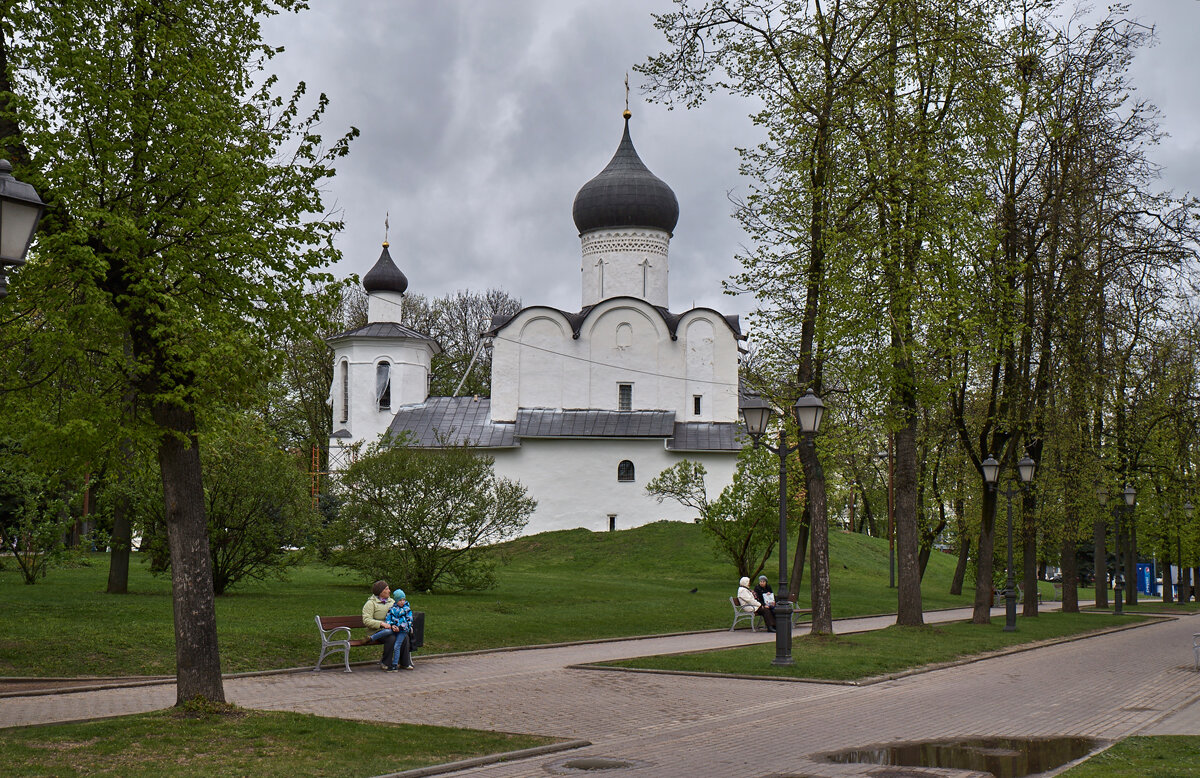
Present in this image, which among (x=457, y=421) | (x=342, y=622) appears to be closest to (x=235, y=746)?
(x=342, y=622)

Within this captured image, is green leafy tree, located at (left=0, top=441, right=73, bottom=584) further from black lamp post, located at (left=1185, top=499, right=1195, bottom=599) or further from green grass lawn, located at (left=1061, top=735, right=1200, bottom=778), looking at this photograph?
black lamp post, located at (left=1185, top=499, right=1195, bottom=599)

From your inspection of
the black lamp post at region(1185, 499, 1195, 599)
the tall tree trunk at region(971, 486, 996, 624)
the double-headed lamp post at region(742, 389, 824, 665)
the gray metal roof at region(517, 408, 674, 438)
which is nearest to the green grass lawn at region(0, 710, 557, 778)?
the double-headed lamp post at region(742, 389, 824, 665)

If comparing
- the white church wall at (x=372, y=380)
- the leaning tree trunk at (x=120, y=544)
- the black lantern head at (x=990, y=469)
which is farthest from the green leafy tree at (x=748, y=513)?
the white church wall at (x=372, y=380)

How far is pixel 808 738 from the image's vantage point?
1021 cm

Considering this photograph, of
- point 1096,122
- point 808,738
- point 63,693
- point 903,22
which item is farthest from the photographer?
point 1096,122

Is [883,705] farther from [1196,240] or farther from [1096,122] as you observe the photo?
[1096,122]

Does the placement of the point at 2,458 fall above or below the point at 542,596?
above

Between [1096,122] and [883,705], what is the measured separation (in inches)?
682

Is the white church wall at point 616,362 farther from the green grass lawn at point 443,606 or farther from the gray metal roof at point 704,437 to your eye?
the green grass lawn at point 443,606

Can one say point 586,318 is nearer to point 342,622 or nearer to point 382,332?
point 382,332

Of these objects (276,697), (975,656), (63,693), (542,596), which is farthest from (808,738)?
(542,596)

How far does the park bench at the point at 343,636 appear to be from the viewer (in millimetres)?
15141

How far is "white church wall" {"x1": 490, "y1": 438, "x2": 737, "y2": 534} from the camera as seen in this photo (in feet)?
162

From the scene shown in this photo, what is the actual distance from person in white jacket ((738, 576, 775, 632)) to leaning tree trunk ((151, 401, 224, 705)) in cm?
1347
